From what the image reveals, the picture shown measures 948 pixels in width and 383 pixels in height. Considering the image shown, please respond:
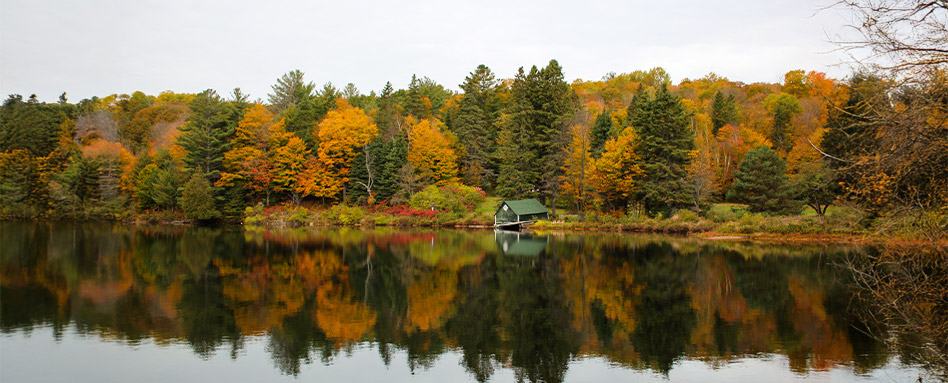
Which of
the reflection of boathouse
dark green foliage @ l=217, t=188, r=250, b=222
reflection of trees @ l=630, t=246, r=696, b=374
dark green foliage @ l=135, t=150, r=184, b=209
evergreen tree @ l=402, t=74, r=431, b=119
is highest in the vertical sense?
evergreen tree @ l=402, t=74, r=431, b=119

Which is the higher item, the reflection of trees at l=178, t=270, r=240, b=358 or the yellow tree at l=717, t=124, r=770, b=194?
Result: the yellow tree at l=717, t=124, r=770, b=194

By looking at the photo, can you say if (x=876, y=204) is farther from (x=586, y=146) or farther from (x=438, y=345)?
(x=586, y=146)

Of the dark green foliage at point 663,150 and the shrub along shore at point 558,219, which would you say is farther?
the dark green foliage at point 663,150

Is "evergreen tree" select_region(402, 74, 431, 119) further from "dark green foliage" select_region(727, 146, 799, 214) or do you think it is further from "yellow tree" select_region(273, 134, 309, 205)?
"dark green foliage" select_region(727, 146, 799, 214)

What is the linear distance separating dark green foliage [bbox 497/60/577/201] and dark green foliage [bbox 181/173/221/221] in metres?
24.0

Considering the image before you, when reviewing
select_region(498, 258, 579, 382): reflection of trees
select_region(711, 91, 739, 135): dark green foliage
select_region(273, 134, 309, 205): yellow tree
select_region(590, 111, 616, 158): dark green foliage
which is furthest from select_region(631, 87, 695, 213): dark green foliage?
select_region(273, 134, 309, 205): yellow tree

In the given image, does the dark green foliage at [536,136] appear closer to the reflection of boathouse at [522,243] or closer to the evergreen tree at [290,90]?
the reflection of boathouse at [522,243]

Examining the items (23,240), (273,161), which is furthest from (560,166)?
(23,240)

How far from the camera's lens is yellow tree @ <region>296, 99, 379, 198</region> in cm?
4891

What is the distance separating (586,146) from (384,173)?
17.8 meters

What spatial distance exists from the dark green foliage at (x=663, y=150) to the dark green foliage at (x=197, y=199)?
1348 inches

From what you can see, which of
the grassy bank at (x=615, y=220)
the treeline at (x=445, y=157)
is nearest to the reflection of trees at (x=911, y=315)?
the grassy bank at (x=615, y=220)

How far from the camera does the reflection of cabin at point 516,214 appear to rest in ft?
140

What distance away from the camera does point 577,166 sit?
45594 millimetres
